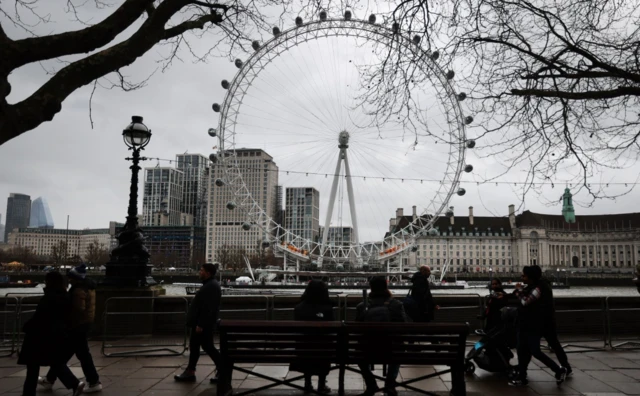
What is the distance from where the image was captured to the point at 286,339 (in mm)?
5879

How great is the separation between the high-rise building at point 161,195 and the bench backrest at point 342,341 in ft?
527

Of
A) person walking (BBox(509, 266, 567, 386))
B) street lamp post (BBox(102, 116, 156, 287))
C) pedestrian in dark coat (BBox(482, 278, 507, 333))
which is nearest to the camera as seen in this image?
person walking (BBox(509, 266, 567, 386))

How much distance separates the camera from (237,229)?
141625 mm

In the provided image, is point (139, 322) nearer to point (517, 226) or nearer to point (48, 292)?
point (48, 292)

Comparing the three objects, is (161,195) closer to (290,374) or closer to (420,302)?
(290,374)

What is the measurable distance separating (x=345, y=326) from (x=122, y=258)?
6977 millimetres

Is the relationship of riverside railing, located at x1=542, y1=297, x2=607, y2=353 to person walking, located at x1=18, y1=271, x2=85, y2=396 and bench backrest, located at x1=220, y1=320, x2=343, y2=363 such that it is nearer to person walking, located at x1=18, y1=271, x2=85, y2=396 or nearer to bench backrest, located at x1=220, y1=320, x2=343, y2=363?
bench backrest, located at x1=220, y1=320, x2=343, y2=363

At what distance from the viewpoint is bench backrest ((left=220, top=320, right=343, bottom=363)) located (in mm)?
5824

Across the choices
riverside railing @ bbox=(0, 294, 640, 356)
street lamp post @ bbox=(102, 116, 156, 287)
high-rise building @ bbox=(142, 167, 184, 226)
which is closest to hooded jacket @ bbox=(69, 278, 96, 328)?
riverside railing @ bbox=(0, 294, 640, 356)

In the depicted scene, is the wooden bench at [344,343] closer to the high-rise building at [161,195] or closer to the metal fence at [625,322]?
the metal fence at [625,322]

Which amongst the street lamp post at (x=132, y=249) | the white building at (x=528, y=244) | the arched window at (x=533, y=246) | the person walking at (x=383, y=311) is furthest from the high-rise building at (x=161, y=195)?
the person walking at (x=383, y=311)

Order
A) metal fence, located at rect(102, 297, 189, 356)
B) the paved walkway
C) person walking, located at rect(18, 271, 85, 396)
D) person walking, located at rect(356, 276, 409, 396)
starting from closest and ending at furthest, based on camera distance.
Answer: person walking, located at rect(18, 271, 85, 396)
person walking, located at rect(356, 276, 409, 396)
the paved walkway
metal fence, located at rect(102, 297, 189, 356)

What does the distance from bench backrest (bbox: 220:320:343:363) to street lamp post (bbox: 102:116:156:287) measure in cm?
596

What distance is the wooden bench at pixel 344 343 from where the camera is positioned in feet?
19.1
